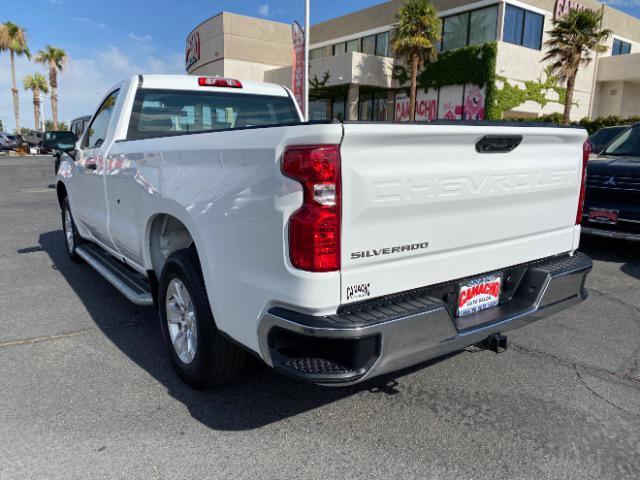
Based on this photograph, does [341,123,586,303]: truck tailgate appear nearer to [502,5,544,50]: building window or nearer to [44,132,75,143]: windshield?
[44,132,75,143]: windshield

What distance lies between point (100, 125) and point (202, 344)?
3017 mm

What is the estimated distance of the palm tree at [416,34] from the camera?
2475 cm

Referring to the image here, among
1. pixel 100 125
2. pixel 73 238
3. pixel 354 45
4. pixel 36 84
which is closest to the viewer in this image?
pixel 100 125

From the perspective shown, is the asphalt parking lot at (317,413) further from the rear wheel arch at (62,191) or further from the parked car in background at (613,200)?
the parked car in background at (613,200)

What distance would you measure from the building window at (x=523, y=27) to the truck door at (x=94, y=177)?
2412 cm

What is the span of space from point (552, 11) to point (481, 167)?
2836 centimetres

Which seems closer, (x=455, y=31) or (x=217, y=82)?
(x=217, y=82)

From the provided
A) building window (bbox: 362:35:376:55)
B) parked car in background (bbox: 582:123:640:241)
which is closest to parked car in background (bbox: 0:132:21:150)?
building window (bbox: 362:35:376:55)

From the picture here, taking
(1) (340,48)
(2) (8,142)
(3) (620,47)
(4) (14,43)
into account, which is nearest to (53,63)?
(4) (14,43)

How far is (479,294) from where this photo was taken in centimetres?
281

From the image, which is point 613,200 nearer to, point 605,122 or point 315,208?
point 315,208

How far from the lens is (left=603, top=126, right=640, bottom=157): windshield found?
7.60m

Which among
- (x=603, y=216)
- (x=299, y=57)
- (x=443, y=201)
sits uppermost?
(x=299, y=57)

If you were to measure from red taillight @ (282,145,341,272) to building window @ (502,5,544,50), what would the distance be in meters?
26.0
